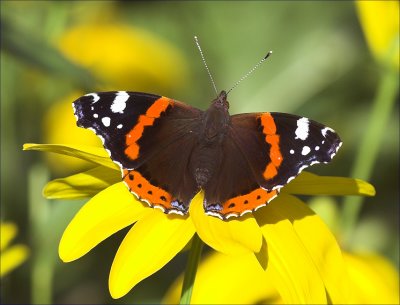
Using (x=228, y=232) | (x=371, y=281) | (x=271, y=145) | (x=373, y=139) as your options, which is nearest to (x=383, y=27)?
(x=373, y=139)

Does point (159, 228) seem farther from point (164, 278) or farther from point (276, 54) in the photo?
point (276, 54)

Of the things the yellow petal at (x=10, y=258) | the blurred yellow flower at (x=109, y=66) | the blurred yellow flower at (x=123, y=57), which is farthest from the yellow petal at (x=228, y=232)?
the blurred yellow flower at (x=123, y=57)

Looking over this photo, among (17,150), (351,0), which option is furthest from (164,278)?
(351,0)

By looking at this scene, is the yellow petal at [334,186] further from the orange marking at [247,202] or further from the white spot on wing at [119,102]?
the white spot on wing at [119,102]

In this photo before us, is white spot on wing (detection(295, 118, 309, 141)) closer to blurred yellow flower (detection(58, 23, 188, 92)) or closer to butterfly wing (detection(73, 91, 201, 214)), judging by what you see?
butterfly wing (detection(73, 91, 201, 214))

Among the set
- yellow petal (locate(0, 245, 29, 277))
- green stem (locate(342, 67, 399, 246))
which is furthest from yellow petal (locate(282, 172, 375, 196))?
green stem (locate(342, 67, 399, 246))

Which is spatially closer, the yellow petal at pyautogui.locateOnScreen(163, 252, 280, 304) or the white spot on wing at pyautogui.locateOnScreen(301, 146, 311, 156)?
the white spot on wing at pyautogui.locateOnScreen(301, 146, 311, 156)

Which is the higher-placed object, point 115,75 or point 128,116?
point 115,75
